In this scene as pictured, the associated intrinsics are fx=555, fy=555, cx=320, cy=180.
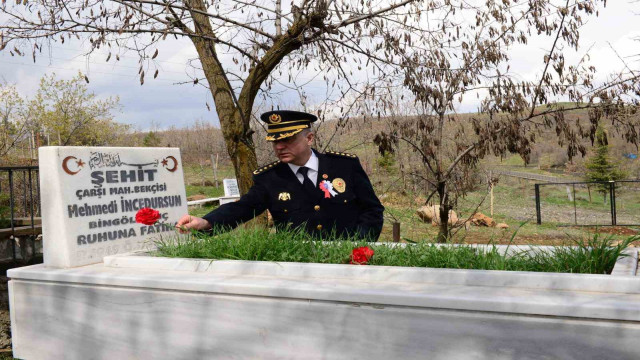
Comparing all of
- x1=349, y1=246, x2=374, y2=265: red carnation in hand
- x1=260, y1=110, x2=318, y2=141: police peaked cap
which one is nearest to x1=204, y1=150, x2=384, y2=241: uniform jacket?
x1=260, y1=110, x2=318, y2=141: police peaked cap

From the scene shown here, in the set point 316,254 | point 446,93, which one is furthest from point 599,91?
point 316,254

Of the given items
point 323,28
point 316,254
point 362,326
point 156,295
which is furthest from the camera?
point 323,28

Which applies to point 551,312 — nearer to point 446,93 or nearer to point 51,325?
point 51,325

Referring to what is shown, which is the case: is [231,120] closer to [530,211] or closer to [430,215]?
[430,215]

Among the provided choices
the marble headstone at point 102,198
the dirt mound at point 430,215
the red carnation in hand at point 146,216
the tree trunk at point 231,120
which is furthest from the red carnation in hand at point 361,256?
the dirt mound at point 430,215

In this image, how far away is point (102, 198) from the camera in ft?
10.7

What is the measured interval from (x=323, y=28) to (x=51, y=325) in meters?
2.79

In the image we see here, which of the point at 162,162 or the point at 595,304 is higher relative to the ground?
the point at 162,162

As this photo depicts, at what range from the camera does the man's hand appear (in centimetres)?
320

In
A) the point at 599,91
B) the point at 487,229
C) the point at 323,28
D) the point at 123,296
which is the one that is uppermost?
the point at 323,28

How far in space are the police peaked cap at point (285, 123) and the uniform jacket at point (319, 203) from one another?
0.97 ft

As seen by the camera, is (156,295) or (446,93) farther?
(446,93)

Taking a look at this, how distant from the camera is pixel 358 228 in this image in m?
3.28

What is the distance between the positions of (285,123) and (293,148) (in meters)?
0.15
